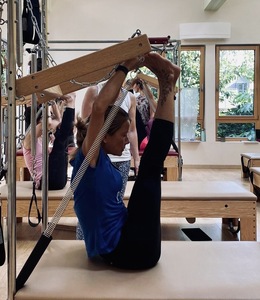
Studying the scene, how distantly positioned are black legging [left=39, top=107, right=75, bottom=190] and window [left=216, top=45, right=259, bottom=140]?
201 inches

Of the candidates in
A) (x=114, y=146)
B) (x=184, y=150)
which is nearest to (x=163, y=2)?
(x=184, y=150)

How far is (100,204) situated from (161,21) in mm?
6533

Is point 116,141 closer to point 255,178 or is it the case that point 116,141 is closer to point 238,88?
point 255,178

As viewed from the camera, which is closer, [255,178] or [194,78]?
[255,178]

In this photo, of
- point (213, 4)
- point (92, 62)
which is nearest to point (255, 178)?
point (92, 62)

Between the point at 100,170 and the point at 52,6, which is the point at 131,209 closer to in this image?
the point at 100,170

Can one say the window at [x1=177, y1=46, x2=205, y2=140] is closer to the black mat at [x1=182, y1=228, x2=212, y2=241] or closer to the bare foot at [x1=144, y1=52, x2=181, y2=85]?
the black mat at [x1=182, y1=228, x2=212, y2=241]

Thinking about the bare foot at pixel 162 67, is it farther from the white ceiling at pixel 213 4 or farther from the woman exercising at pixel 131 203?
the white ceiling at pixel 213 4

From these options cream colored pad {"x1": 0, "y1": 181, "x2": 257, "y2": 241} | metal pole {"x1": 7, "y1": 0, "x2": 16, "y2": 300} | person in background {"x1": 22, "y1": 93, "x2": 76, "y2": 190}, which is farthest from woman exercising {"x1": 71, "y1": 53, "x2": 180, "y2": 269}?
cream colored pad {"x1": 0, "y1": 181, "x2": 257, "y2": 241}

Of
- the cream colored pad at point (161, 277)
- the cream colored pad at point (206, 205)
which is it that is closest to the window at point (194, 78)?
the cream colored pad at point (206, 205)

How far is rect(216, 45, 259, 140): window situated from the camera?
7.25 metres

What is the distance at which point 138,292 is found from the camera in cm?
108

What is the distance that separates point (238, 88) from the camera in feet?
24.0

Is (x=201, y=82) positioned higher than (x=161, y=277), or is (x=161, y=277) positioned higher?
(x=201, y=82)
